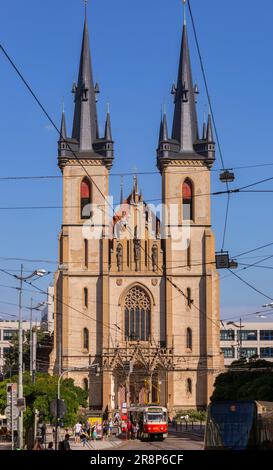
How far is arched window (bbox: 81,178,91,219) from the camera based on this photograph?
304ft

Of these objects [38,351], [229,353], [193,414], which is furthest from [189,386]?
[229,353]

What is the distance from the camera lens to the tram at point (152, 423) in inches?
2188

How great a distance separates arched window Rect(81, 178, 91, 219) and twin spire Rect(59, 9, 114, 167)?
2422mm

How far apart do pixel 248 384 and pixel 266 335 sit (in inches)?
3352

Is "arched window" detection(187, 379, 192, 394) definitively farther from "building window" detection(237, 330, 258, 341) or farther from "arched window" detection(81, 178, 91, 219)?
"building window" detection(237, 330, 258, 341)

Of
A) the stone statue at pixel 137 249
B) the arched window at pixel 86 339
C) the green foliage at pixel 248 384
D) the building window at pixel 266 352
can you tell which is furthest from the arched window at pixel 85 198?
the building window at pixel 266 352

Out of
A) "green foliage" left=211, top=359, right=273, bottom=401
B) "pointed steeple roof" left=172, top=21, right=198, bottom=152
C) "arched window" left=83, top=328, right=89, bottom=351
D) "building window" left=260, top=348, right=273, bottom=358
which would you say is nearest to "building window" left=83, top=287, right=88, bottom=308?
"arched window" left=83, top=328, right=89, bottom=351

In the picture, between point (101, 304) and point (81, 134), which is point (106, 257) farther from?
point (81, 134)

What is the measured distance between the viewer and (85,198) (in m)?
93.1

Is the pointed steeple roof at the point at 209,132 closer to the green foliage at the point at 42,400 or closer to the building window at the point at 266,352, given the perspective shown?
the green foliage at the point at 42,400

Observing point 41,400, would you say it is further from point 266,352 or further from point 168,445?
point 266,352

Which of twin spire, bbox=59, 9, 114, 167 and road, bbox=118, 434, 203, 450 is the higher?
twin spire, bbox=59, 9, 114, 167

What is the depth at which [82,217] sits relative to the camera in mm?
92562
